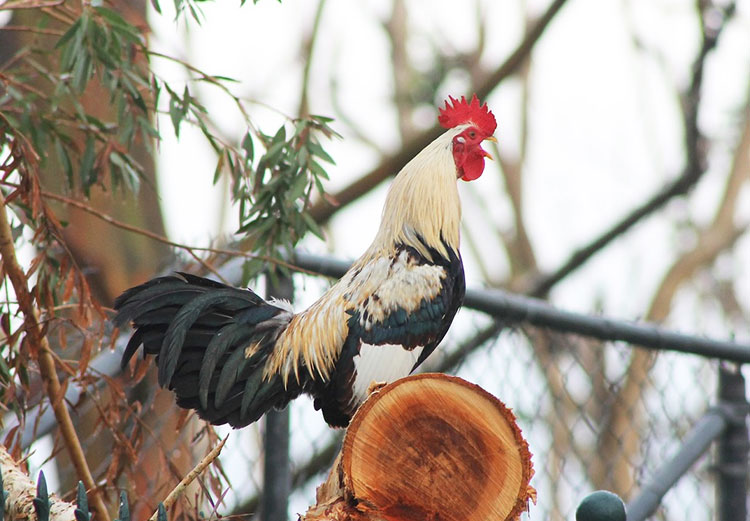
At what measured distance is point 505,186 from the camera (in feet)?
28.9

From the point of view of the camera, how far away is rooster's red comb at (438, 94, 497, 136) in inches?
93.0

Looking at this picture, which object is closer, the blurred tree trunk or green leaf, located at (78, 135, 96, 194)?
green leaf, located at (78, 135, 96, 194)

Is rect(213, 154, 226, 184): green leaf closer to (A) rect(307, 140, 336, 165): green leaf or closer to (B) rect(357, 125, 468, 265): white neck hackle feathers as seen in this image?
(A) rect(307, 140, 336, 165): green leaf

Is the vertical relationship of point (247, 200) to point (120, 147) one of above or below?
below

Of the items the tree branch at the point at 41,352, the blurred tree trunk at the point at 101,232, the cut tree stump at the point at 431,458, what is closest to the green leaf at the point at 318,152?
the tree branch at the point at 41,352

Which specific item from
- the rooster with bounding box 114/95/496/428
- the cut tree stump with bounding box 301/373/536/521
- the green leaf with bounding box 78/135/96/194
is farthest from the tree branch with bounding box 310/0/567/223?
the cut tree stump with bounding box 301/373/536/521

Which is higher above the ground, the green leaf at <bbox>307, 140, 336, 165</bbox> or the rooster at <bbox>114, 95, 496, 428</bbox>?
the green leaf at <bbox>307, 140, 336, 165</bbox>

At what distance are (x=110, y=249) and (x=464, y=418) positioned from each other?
3196 millimetres

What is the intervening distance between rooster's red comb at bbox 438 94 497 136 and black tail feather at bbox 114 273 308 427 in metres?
0.67

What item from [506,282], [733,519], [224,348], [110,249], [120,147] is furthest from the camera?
[506,282]

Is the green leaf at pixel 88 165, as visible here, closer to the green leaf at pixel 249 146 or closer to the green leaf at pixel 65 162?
the green leaf at pixel 65 162

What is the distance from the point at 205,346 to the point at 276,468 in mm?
417

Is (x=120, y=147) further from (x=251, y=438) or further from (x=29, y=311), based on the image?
(x=251, y=438)

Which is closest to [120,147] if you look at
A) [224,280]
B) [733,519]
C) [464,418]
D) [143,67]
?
[143,67]
